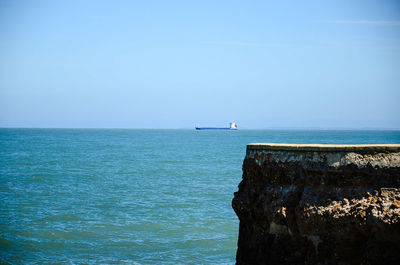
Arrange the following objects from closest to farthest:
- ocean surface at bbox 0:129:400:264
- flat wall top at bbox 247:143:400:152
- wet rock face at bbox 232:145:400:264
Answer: wet rock face at bbox 232:145:400:264
flat wall top at bbox 247:143:400:152
ocean surface at bbox 0:129:400:264

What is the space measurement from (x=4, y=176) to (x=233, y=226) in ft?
76.1

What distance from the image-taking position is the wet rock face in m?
6.30

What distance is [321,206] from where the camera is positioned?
6.73 metres

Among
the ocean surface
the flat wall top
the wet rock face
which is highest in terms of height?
the flat wall top

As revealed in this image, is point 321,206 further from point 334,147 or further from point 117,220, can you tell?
point 117,220

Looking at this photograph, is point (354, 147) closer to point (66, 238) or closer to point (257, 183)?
point (257, 183)

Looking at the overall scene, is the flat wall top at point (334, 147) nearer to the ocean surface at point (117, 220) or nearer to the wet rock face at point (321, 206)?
the wet rock face at point (321, 206)

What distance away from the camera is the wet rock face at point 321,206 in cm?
630

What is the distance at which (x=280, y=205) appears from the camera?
23.5 ft

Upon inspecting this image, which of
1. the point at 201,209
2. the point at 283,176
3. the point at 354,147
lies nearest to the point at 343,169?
the point at 354,147

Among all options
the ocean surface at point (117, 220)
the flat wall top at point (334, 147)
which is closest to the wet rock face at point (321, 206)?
the flat wall top at point (334, 147)

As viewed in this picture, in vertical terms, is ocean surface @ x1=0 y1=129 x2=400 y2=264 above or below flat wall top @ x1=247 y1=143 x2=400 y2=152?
below

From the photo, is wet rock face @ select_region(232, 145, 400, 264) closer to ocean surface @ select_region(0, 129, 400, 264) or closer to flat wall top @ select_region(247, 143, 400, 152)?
flat wall top @ select_region(247, 143, 400, 152)

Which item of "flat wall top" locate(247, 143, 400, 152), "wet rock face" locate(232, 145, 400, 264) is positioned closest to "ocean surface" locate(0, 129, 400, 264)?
"wet rock face" locate(232, 145, 400, 264)
